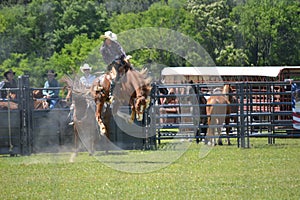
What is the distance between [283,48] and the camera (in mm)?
83625

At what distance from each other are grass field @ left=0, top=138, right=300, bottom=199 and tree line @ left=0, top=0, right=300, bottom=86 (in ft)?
182

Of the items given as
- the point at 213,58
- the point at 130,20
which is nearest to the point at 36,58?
the point at 130,20

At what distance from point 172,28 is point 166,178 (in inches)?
2709

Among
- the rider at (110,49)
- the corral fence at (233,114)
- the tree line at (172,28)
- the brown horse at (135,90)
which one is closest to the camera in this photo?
the brown horse at (135,90)

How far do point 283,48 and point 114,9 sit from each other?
30362 millimetres

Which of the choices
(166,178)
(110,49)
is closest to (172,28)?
(110,49)

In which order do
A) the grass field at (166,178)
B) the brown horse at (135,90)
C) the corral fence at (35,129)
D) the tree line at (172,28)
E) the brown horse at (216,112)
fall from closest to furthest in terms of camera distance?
the grass field at (166,178) < the brown horse at (135,90) < the corral fence at (35,129) < the brown horse at (216,112) < the tree line at (172,28)

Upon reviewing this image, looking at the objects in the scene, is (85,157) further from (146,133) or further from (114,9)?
(114,9)

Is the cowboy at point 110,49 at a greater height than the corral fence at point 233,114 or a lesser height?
greater

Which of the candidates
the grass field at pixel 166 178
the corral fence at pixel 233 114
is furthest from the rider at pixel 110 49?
the corral fence at pixel 233 114

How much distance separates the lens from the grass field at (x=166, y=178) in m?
11.4

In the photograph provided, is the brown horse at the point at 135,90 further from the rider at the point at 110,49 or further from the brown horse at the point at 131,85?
the rider at the point at 110,49

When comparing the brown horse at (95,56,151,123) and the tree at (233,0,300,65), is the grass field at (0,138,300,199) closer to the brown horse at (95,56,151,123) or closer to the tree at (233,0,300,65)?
the brown horse at (95,56,151,123)

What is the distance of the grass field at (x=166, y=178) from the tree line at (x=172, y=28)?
182 feet
